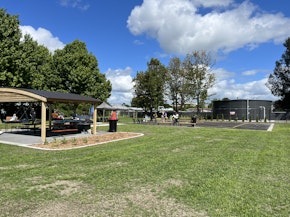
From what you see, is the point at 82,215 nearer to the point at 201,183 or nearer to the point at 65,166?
the point at 201,183

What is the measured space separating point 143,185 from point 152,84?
39.2 metres

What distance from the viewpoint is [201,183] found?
17.0ft

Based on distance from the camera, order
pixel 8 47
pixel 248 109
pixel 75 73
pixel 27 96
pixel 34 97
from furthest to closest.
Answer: pixel 248 109, pixel 75 73, pixel 8 47, pixel 27 96, pixel 34 97

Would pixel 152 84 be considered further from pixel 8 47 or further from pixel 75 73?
pixel 8 47

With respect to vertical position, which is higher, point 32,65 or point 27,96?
point 32,65

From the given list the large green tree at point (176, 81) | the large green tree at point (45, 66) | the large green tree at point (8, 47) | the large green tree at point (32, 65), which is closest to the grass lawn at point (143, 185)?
the large green tree at point (8, 47)

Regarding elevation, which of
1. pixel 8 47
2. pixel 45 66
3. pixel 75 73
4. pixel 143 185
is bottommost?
pixel 143 185

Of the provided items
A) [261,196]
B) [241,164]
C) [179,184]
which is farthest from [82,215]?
[241,164]

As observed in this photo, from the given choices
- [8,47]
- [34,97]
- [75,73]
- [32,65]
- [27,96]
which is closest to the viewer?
[34,97]

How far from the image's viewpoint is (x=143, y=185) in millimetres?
4996

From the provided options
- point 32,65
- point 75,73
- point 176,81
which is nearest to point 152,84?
point 176,81

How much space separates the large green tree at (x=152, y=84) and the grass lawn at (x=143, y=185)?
36542mm

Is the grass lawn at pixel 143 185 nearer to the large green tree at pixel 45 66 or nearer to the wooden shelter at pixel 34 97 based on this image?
the wooden shelter at pixel 34 97

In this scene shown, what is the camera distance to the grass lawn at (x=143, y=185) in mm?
3855
